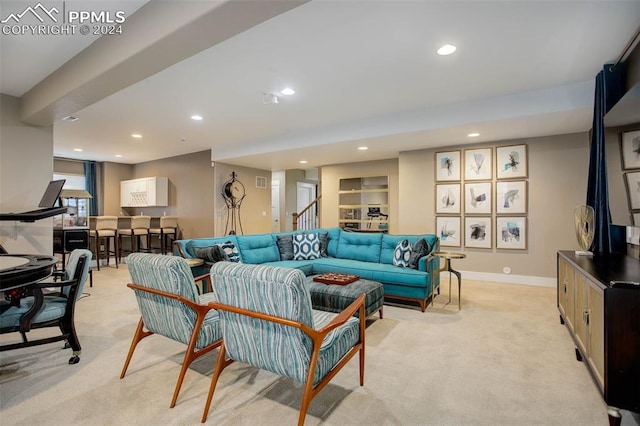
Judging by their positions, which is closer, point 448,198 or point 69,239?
point 448,198

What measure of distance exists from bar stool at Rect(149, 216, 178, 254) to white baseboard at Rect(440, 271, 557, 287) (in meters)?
6.40

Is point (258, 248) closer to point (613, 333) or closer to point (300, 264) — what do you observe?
point (300, 264)

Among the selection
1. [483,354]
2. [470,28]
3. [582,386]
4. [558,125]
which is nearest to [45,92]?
[470,28]

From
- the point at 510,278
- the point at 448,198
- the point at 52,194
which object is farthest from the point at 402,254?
the point at 52,194

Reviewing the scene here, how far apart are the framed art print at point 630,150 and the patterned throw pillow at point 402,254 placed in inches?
87.4

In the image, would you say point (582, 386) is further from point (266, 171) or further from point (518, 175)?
point (266, 171)

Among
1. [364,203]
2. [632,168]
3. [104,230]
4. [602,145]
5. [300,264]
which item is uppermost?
[602,145]

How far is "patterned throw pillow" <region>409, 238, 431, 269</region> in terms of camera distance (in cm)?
394

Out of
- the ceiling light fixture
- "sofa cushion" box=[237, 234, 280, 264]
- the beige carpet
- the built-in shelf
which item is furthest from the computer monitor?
the built-in shelf

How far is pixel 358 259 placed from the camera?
4684 millimetres

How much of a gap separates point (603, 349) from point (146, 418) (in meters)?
2.65

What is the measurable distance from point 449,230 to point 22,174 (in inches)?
255

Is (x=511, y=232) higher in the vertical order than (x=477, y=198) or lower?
lower

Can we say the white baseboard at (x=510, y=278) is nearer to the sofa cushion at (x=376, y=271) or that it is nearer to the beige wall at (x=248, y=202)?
the sofa cushion at (x=376, y=271)
